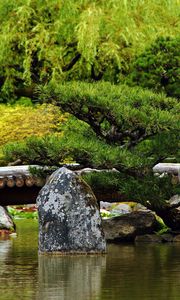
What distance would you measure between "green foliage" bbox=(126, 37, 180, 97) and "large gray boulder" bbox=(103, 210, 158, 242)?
2950mm

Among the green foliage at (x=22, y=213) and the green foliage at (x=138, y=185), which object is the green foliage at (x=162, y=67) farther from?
the green foliage at (x=22, y=213)

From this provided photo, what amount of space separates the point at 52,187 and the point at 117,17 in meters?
15.8

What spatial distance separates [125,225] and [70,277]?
697 cm

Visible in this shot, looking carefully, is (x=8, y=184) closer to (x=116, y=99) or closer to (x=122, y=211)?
(x=116, y=99)

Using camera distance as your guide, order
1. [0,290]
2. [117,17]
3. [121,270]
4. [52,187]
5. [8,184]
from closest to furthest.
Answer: [0,290] → [121,270] → [52,187] → [8,184] → [117,17]

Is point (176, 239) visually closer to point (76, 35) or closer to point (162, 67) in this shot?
point (162, 67)

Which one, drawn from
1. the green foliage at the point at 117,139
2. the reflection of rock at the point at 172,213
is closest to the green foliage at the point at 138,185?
the green foliage at the point at 117,139

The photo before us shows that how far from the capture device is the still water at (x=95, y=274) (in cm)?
1359

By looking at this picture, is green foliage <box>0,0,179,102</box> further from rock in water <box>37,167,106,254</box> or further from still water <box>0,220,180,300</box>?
rock in water <box>37,167,106,254</box>

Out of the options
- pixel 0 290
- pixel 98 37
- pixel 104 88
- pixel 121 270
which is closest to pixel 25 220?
pixel 98 37

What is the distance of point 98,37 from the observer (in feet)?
111

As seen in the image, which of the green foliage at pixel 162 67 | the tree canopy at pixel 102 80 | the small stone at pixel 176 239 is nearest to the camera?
the tree canopy at pixel 102 80

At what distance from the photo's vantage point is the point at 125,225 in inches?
886

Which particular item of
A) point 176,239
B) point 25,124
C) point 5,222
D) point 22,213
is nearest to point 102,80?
point 176,239
